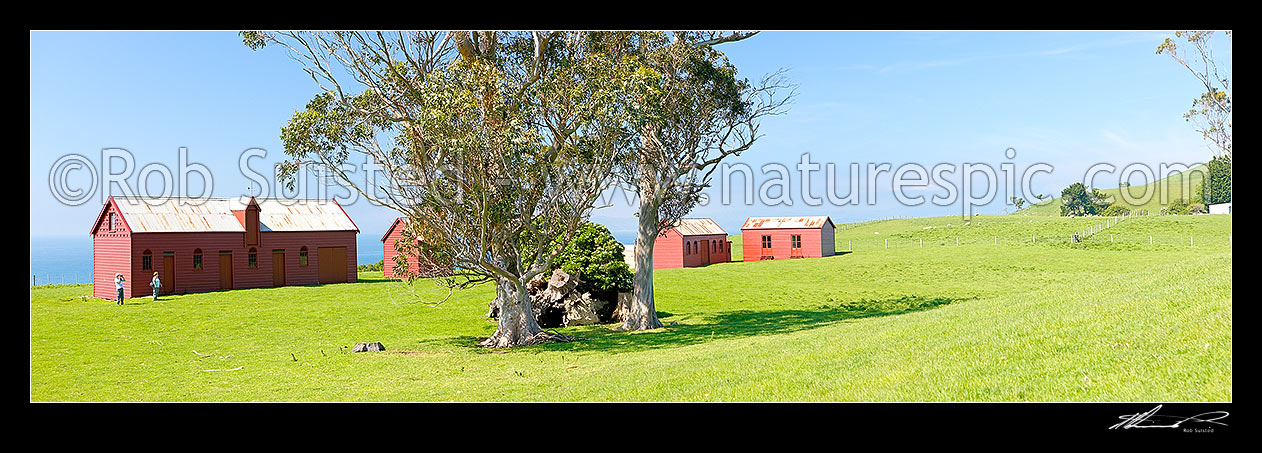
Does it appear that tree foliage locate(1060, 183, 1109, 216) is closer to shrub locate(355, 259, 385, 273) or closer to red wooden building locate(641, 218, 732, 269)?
red wooden building locate(641, 218, 732, 269)

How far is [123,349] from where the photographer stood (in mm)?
19484

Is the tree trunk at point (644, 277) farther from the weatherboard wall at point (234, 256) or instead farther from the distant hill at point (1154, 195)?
the distant hill at point (1154, 195)

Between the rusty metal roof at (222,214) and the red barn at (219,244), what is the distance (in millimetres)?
41

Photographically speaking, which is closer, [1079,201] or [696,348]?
[696,348]

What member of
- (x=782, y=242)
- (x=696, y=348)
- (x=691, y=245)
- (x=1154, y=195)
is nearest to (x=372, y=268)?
(x=691, y=245)

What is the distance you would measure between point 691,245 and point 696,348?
33.4 metres

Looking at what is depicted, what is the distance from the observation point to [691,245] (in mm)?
51781

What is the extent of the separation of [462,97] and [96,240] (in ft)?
92.7

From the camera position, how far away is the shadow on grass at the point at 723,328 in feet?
66.3

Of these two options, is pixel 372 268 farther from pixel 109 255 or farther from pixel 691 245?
pixel 691 245

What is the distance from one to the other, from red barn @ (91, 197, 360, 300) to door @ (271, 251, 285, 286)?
0.05 meters
